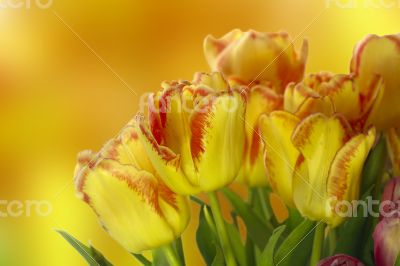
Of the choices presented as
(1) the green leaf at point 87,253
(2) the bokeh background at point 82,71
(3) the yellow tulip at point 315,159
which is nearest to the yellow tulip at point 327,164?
(3) the yellow tulip at point 315,159

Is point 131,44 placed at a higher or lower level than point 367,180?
higher

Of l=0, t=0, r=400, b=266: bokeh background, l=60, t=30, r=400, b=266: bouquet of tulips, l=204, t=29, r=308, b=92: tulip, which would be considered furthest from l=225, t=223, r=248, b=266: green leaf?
l=0, t=0, r=400, b=266: bokeh background

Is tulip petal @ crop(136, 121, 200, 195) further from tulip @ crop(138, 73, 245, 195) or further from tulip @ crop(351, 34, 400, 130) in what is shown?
tulip @ crop(351, 34, 400, 130)

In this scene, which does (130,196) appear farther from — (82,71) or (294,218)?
(82,71)

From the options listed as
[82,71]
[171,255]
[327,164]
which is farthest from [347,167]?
[82,71]

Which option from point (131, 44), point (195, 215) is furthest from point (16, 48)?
point (195, 215)

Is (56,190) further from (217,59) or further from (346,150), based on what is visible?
(346,150)
